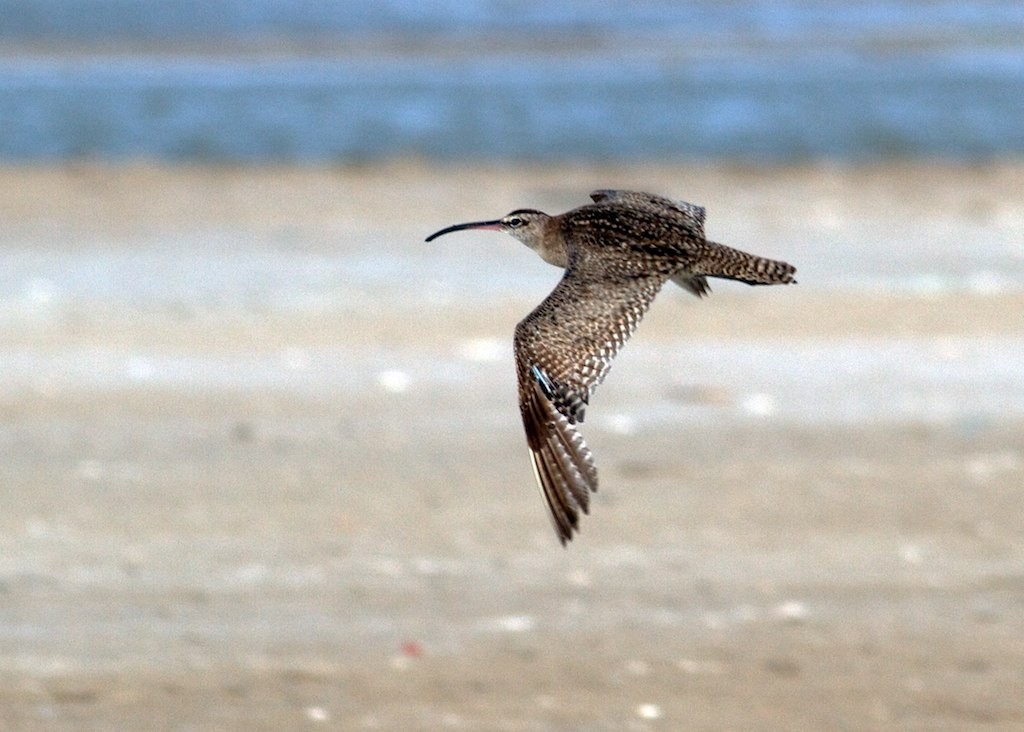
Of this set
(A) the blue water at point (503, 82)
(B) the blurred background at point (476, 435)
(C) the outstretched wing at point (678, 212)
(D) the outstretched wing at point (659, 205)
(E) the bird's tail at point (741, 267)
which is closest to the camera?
(E) the bird's tail at point (741, 267)

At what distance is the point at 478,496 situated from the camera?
10.6 m

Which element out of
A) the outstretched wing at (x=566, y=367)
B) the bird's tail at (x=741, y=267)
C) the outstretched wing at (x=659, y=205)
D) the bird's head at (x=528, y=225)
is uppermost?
the outstretched wing at (x=659, y=205)

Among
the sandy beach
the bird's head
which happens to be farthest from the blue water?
the bird's head

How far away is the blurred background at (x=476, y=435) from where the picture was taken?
856cm

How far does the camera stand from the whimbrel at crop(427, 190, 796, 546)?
20.0 feet

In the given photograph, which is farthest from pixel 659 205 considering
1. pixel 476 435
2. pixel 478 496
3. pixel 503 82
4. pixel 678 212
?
pixel 503 82

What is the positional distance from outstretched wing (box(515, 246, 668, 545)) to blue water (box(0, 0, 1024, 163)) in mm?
15271

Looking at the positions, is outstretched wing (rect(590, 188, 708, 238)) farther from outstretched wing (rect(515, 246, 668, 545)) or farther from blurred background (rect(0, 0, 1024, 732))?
blurred background (rect(0, 0, 1024, 732))

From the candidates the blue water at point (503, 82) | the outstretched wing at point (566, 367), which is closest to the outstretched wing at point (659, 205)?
the outstretched wing at point (566, 367)

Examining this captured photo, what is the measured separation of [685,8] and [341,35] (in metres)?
7.11

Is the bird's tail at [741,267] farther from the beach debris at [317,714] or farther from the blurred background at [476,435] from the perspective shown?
the beach debris at [317,714]

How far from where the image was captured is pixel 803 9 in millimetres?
37938

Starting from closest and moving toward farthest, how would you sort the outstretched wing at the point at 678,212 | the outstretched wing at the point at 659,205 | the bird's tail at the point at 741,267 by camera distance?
the bird's tail at the point at 741,267 < the outstretched wing at the point at 678,212 < the outstretched wing at the point at 659,205

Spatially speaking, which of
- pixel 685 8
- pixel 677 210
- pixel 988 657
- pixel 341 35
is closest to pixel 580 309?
pixel 677 210
